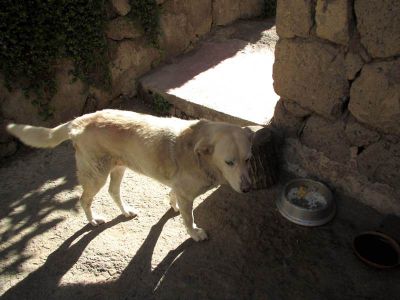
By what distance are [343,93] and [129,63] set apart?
3.85m

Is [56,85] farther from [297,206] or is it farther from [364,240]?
[364,240]

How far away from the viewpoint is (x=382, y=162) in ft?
11.8

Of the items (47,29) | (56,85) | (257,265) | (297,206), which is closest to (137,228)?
(257,265)

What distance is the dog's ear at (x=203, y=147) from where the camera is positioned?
3053mm

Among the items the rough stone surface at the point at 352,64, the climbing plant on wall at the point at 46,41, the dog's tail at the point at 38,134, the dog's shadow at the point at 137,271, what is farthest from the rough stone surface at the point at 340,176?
the climbing plant on wall at the point at 46,41

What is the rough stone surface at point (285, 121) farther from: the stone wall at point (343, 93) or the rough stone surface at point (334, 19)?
the rough stone surface at point (334, 19)

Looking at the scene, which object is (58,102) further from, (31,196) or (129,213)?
(129,213)

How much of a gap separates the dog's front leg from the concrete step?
1.59 metres

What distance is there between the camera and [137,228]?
4.09 m

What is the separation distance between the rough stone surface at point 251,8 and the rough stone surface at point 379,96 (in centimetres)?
465

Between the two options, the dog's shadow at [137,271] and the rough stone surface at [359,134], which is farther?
the rough stone surface at [359,134]

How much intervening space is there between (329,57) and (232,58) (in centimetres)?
298

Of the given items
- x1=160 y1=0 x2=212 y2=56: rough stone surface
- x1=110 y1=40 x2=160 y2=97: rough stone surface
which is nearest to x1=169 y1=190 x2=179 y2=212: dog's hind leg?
x1=110 y1=40 x2=160 y2=97: rough stone surface

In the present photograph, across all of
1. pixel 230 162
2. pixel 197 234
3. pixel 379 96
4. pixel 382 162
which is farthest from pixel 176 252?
pixel 379 96
